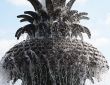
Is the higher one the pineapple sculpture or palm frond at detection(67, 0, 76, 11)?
palm frond at detection(67, 0, 76, 11)

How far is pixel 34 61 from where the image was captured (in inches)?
721

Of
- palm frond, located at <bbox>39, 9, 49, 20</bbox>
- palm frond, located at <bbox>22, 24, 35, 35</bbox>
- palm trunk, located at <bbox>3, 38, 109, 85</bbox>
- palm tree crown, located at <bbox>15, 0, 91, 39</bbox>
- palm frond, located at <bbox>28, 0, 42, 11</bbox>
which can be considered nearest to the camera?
palm trunk, located at <bbox>3, 38, 109, 85</bbox>

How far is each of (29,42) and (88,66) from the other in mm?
3190

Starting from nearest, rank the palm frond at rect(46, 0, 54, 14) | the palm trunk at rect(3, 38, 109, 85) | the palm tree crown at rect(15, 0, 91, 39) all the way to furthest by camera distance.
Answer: the palm trunk at rect(3, 38, 109, 85)
the palm tree crown at rect(15, 0, 91, 39)
the palm frond at rect(46, 0, 54, 14)

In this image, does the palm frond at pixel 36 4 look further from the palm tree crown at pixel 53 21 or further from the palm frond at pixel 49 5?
the palm frond at pixel 49 5

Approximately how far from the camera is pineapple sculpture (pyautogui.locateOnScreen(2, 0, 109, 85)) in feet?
60.0

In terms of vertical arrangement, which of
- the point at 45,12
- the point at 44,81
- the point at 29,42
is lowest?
the point at 44,81

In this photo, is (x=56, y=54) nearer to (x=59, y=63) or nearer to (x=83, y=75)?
(x=59, y=63)

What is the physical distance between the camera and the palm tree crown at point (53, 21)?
19484mm

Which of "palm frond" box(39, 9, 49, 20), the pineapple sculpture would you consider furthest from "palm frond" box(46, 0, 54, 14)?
"palm frond" box(39, 9, 49, 20)

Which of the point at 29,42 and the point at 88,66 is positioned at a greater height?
the point at 29,42

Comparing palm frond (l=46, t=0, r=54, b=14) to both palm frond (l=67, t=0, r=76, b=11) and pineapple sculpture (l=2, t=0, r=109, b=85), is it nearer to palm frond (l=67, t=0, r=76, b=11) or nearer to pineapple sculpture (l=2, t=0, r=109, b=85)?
pineapple sculpture (l=2, t=0, r=109, b=85)

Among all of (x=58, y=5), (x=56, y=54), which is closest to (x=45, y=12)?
(x=58, y=5)

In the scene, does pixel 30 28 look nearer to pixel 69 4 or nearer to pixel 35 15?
pixel 35 15
